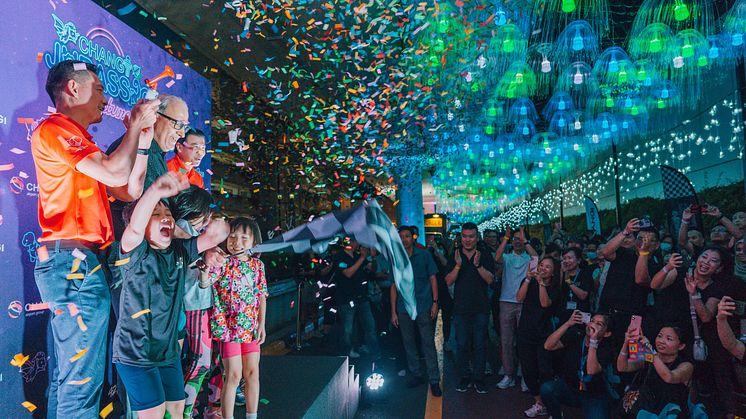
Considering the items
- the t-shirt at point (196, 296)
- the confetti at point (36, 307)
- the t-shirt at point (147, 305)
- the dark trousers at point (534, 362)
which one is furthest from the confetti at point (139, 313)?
the dark trousers at point (534, 362)

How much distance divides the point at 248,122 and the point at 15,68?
8.94m

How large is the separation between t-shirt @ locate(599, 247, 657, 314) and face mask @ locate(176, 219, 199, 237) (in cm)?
432

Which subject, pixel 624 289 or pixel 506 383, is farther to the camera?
pixel 506 383

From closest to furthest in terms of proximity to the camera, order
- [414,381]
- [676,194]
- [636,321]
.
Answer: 1. [636,321]
2. [414,381]
3. [676,194]

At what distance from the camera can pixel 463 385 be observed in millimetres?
7090

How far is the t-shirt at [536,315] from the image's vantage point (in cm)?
562

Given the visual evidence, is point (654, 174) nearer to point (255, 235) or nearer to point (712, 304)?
point (712, 304)

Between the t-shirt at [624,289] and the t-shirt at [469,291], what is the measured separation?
1766 millimetres

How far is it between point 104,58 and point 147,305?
2.11m

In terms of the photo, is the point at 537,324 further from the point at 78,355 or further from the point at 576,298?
the point at 78,355

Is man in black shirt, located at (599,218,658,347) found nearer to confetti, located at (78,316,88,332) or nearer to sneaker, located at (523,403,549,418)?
sneaker, located at (523,403,549,418)

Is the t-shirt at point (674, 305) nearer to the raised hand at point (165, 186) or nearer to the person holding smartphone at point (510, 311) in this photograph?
the person holding smartphone at point (510, 311)

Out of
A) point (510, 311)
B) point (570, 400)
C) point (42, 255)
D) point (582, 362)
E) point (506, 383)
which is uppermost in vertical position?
point (42, 255)

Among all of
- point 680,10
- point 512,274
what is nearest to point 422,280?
point 512,274
